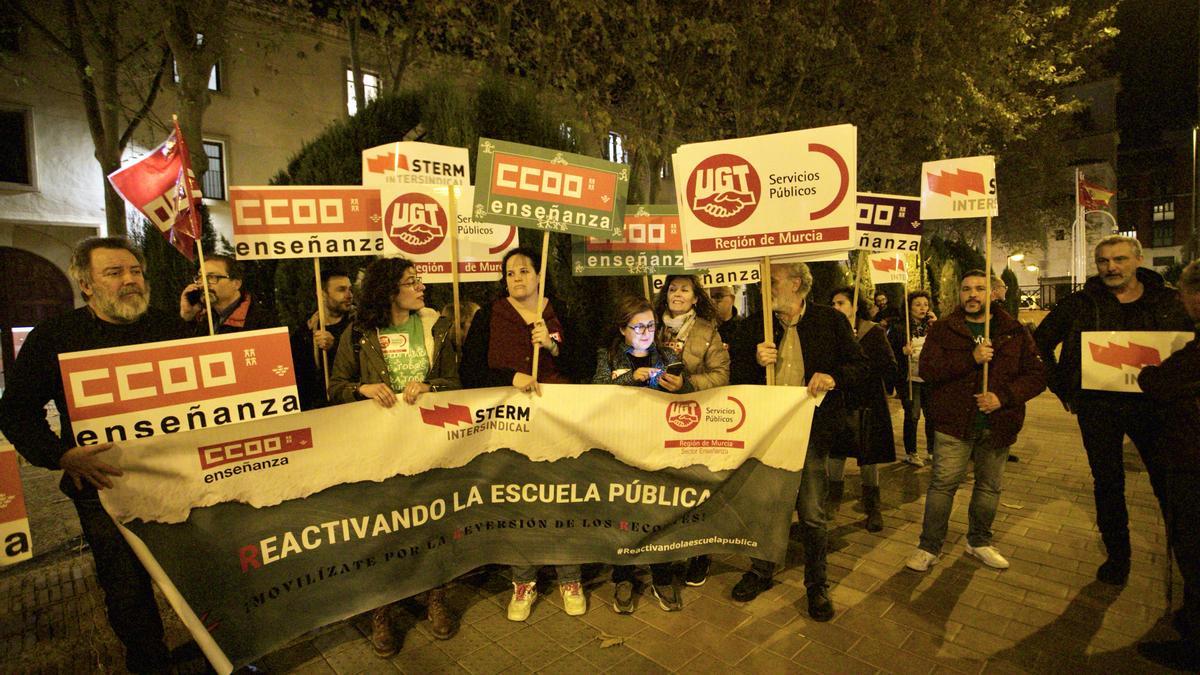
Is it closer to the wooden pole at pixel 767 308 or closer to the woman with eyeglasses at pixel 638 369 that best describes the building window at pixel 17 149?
the woman with eyeglasses at pixel 638 369

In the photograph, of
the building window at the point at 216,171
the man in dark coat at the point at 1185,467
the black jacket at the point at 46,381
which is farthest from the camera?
the building window at the point at 216,171

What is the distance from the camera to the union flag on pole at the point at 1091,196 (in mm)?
12086

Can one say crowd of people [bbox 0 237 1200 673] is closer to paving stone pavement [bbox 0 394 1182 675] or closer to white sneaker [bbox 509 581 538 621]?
white sneaker [bbox 509 581 538 621]

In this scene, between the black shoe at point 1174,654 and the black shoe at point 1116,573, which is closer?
the black shoe at point 1174,654

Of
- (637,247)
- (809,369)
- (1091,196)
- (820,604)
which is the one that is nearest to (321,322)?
(637,247)

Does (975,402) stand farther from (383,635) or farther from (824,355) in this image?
(383,635)

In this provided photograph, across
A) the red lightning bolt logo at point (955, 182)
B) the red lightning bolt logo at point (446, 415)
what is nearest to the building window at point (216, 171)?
the red lightning bolt logo at point (446, 415)

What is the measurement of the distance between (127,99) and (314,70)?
5261 millimetres

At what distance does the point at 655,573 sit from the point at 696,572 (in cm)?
39

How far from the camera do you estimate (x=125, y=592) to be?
120 inches

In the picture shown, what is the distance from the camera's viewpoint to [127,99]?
14.4m

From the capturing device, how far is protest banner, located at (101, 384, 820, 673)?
284cm

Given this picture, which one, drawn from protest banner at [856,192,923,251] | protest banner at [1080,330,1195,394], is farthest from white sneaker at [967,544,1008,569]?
protest banner at [856,192,923,251]

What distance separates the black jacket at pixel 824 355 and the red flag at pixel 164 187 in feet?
12.2
